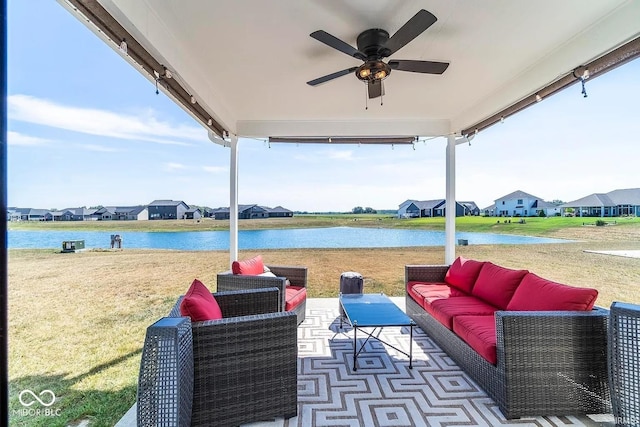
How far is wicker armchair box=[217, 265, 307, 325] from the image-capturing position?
2864 mm

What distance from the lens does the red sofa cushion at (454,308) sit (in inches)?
101

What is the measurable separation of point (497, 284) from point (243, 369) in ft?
7.99

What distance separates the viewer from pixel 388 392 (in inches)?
84.3

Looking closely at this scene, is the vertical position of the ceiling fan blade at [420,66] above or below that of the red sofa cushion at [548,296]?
above

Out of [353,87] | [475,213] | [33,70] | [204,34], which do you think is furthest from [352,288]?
[33,70]

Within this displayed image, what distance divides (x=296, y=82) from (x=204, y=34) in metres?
1.10

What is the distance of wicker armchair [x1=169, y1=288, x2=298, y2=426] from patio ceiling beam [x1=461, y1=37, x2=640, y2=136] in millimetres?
3065

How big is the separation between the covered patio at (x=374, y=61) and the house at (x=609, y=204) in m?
1.29

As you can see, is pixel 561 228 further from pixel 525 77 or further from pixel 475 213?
pixel 525 77

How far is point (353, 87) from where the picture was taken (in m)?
3.26

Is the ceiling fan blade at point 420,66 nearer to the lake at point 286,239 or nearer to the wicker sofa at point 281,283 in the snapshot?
the wicker sofa at point 281,283

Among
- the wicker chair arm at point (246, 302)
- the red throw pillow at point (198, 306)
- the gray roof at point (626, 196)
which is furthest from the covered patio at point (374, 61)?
the gray roof at point (626, 196)

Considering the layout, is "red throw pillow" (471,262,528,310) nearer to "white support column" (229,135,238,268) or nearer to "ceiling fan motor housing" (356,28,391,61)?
"ceiling fan motor housing" (356,28,391,61)

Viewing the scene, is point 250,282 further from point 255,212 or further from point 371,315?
point 255,212
